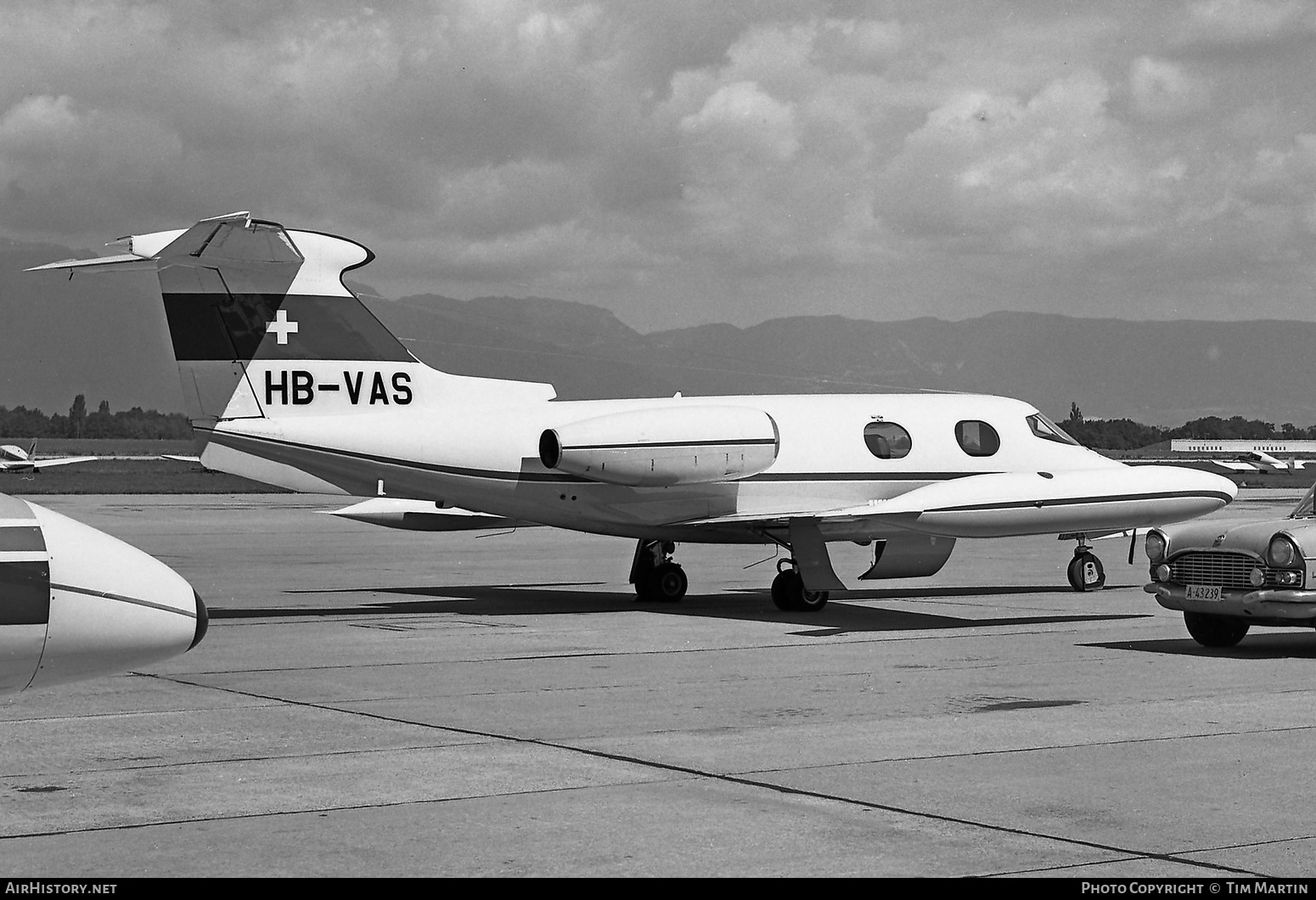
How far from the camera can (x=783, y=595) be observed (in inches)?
879

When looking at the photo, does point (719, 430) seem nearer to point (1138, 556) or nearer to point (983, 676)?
point (983, 676)

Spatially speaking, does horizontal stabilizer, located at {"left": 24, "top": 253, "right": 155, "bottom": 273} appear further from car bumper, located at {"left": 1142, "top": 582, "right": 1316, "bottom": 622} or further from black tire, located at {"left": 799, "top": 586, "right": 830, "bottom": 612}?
car bumper, located at {"left": 1142, "top": 582, "right": 1316, "bottom": 622}

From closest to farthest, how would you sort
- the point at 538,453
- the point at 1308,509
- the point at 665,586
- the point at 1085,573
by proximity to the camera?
1. the point at 1308,509
2. the point at 538,453
3. the point at 665,586
4. the point at 1085,573

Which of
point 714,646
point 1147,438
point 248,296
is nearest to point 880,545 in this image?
point 714,646

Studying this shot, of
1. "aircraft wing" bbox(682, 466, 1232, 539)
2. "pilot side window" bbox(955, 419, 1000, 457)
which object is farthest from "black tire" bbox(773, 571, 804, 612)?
"pilot side window" bbox(955, 419, 1000, 457)

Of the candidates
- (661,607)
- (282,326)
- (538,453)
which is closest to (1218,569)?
(661,607)

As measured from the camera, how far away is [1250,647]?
1706 centimetres

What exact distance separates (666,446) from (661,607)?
259cm

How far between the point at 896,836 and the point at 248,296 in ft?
49.9

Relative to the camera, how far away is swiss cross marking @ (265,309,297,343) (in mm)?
21734

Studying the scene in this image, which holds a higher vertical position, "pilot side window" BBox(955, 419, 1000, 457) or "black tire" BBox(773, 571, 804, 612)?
"pilot side window" BBox(955, 419, 1000, 457)

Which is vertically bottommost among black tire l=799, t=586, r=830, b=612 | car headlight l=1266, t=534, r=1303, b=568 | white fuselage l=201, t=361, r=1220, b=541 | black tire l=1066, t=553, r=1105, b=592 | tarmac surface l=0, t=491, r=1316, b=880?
tarmac surface l=0, t=491, r=1316, b=880

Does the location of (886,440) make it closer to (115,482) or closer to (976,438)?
(976,438)

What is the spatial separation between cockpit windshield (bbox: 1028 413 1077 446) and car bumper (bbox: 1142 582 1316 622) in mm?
8440
